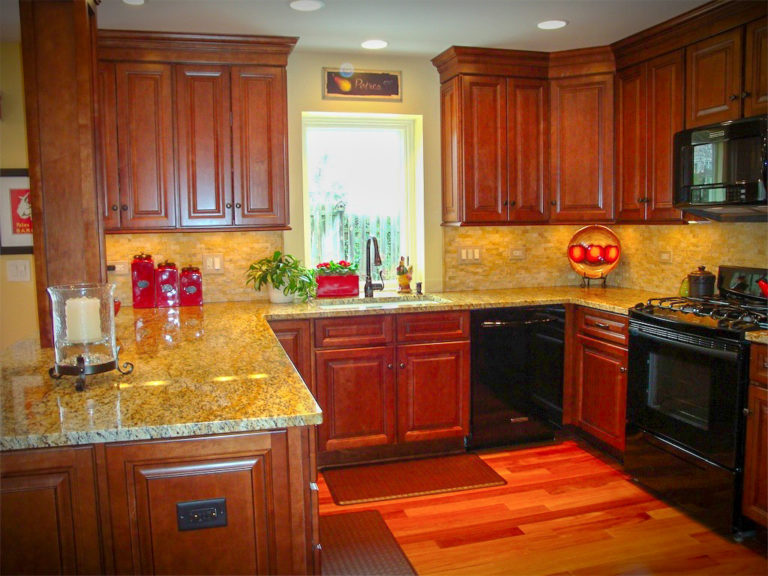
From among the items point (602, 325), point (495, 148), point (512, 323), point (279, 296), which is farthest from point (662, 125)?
point (279, 296)

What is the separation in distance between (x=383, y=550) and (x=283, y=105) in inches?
94.3

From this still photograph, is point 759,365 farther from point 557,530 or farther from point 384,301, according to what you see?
point 384,301

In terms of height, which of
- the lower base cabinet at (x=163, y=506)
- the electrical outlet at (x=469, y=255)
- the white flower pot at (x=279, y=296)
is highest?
the electrical outlet at (x=469, y=255)

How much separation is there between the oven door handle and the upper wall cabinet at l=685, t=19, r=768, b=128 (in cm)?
110

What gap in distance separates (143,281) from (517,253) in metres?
2.37

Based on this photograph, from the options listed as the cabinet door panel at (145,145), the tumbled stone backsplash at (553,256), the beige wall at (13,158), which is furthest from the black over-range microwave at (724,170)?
the beige wall at (13,158)

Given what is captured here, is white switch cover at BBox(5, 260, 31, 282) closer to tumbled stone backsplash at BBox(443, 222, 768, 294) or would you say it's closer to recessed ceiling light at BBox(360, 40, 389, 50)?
recessed ceiling light at BBox(360, 40, 389, 50)

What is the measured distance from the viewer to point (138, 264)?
3795mm

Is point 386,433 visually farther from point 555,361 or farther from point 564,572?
point 564,572

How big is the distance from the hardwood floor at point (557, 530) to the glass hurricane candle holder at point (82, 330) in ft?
4.84

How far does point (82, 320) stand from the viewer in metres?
2.02

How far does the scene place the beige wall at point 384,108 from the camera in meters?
4.07

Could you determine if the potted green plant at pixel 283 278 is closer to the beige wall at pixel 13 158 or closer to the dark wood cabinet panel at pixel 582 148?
the beige wall at pixel 13 158

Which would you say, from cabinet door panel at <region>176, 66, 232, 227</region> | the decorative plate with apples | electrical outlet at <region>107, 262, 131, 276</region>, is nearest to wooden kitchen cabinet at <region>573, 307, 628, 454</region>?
the decorative plate with apples
